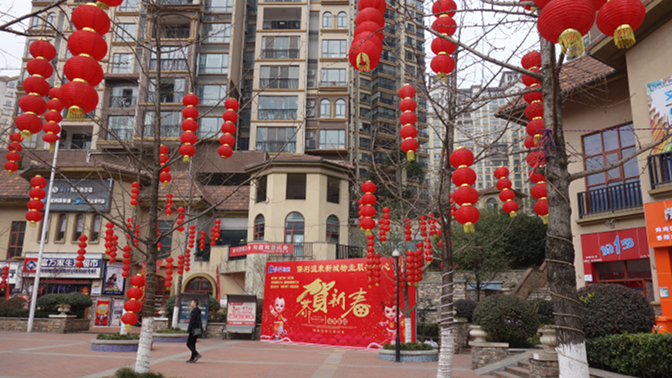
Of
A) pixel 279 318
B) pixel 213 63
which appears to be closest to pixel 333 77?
pixel 213 63

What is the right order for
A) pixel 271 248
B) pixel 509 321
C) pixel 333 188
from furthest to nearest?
pixel 333 188
pixel 271 248
pixel 509 321

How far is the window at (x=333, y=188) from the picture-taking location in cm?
2892

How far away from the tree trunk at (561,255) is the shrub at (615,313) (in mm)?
4993

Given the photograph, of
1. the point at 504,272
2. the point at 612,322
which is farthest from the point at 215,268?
the point at 612,322

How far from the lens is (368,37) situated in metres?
5.58

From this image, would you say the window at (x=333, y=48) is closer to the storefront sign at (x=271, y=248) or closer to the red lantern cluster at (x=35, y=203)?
the storefront sign at (x=271, y=248)

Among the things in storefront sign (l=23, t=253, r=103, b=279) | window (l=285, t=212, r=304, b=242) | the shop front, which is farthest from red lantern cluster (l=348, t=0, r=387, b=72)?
storefront sign (l=23, t=253, r=103, b=279)

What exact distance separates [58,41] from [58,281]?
28.4m

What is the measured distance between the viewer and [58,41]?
142 feet

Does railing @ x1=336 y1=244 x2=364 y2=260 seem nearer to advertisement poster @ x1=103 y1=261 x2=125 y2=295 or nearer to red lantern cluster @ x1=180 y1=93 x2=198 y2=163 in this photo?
advertisement poster @ x1=103 y1=261 x2=125 y2=295

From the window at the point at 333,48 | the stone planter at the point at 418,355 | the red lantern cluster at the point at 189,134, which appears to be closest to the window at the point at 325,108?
the window at the point at 333,48

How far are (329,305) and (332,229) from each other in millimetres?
10077

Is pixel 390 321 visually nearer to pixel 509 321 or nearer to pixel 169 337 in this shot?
pixel 509 321

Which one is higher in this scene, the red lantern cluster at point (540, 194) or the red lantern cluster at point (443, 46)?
the red lantern cluster at point (443, 46)
